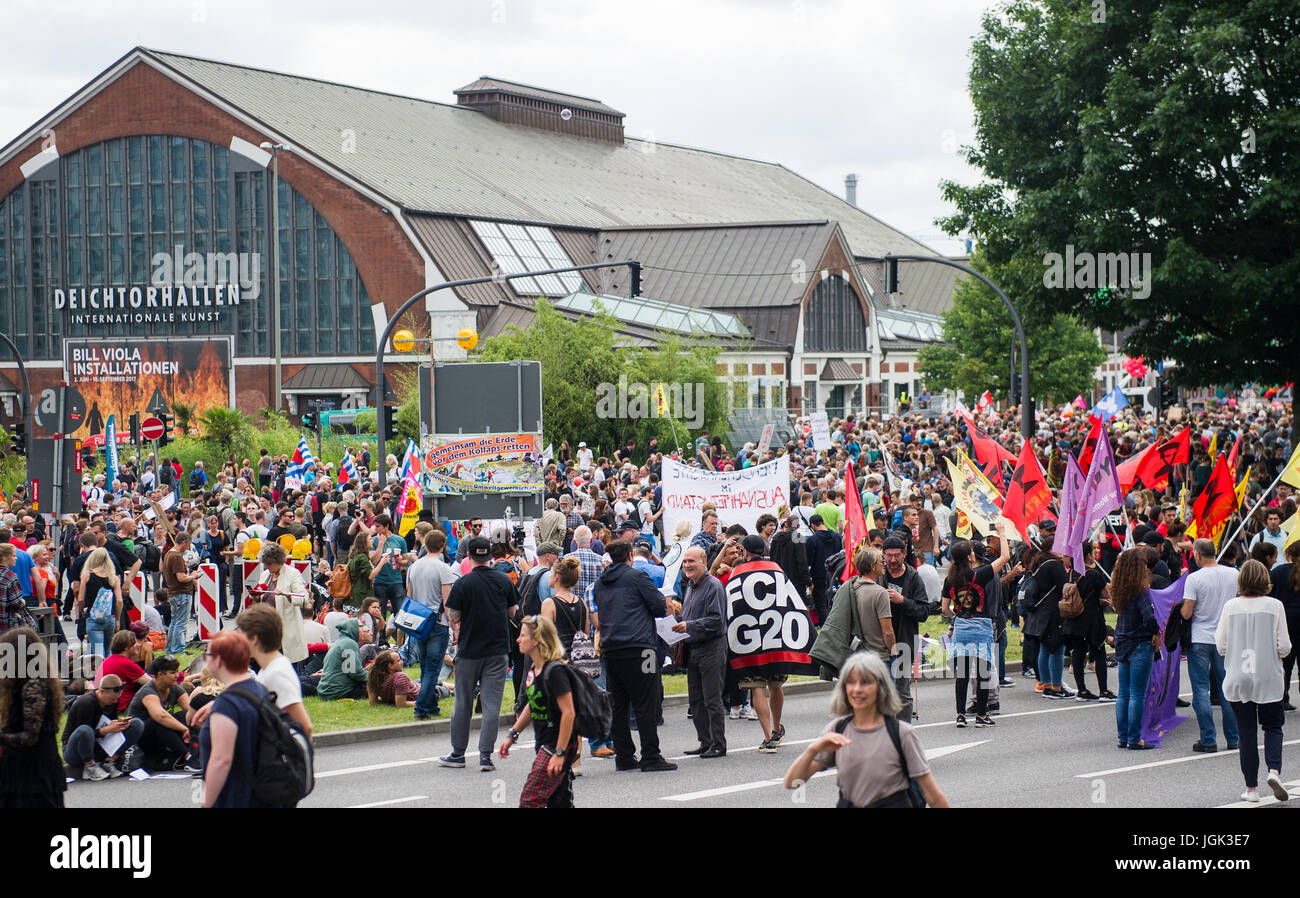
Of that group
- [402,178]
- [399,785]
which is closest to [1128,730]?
[399,785]

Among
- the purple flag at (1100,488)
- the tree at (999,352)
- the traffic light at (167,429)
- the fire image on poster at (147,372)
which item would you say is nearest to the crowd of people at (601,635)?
the purple flag at (1100,488)

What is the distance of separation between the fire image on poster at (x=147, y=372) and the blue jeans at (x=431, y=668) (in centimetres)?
4700

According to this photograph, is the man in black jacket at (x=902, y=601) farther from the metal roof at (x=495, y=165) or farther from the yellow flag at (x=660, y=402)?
the metal roof at (x=495, y=165)

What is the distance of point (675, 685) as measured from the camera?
15148mm

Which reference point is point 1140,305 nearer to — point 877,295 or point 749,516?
point 749,516

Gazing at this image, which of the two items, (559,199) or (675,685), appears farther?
(559,199)

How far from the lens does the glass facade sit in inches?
2281

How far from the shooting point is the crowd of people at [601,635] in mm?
7434

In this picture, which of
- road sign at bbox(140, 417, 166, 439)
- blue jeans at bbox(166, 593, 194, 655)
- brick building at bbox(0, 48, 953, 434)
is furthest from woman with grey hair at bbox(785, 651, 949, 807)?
brick building at bbox(0, 48, 953, 434)

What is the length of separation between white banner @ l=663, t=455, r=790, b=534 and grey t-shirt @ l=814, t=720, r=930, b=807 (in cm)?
1296

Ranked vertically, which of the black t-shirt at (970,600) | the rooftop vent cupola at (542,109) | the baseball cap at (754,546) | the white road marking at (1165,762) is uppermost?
the rooftop vent cupola at (542,109)

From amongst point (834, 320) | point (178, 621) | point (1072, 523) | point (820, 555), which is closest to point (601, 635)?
point (1072, 523)

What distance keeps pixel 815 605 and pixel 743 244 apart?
5053 cm

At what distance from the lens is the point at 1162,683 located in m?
12.3
